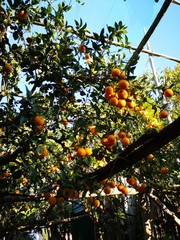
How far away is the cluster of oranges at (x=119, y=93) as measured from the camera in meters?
1.68

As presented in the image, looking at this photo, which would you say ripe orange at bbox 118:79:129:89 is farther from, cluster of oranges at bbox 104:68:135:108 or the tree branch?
the tree branch

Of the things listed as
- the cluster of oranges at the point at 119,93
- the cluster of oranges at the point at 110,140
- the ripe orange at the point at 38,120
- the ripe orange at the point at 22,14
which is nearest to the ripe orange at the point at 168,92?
the cluster of oranges at the point at 119,93

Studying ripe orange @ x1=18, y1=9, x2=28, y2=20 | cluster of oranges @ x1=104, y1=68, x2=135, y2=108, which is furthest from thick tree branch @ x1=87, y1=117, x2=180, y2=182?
ripe orange @ x1=18, y1=9, x2=28, y2=20

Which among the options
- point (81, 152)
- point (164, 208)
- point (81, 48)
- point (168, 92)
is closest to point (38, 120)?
point (81, 152)

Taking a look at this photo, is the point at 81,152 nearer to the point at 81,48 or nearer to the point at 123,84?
the point at 123,84

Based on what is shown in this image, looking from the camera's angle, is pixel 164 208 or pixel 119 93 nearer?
pixel 119 93

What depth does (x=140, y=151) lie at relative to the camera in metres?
1.26

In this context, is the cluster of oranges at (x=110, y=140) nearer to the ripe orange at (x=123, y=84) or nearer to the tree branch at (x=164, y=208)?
the ripe orange at (x=123, y=84)

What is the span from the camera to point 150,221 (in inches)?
150

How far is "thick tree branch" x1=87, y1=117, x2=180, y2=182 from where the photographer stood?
3.47 feet

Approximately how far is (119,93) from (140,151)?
0.59 meters

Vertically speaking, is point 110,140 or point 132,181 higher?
point 110,140

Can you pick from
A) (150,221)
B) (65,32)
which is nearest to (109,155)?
(65,32)

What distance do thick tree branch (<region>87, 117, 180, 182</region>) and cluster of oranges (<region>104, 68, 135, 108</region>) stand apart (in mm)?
437
